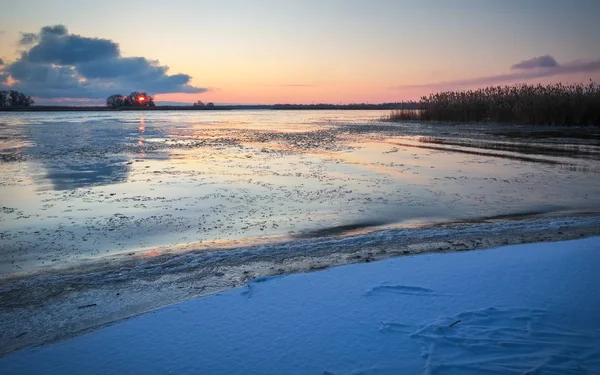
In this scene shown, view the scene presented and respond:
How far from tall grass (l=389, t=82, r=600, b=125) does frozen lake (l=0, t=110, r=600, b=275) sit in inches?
567

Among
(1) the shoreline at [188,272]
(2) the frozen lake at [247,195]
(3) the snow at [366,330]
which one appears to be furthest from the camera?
(2) the frozen lake at [247,195]

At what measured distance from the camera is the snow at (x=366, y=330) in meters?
2.86

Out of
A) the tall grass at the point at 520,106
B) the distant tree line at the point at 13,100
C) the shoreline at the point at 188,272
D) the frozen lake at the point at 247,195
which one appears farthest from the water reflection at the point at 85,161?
the distant tree line at the point at 13,100

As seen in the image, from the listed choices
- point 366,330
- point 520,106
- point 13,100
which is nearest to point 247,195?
point 366,330

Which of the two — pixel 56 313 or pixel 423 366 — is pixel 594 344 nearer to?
pixel 423 366

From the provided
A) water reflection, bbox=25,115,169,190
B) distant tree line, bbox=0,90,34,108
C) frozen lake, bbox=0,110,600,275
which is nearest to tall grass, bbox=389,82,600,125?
frozen lake, bbox=0,110,600,275

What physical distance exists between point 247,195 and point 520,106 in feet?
93.5

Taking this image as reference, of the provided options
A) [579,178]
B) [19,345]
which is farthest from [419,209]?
[19,345]

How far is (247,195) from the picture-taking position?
884cm

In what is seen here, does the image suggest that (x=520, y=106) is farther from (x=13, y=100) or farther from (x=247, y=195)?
(x=13, y=100)

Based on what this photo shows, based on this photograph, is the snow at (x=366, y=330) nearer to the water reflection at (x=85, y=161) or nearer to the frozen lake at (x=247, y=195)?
the frozen lake at (x=247, y=195)

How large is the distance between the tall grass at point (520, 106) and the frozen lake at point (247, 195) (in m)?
14.4

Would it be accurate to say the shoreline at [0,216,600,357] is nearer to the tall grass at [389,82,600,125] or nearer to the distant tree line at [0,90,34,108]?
the tall grass at [389,82,600,125]

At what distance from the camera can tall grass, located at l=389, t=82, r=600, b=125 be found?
90.7ft
